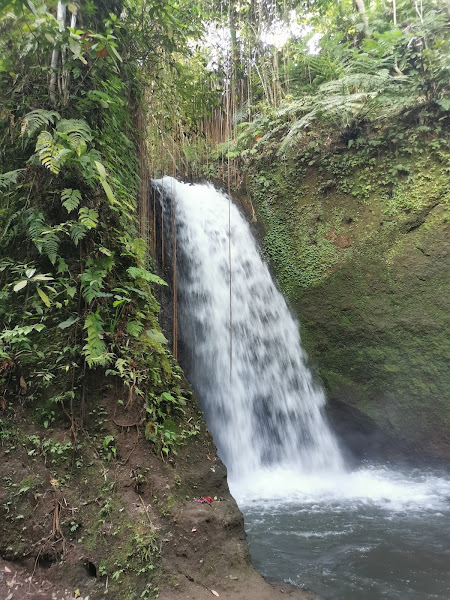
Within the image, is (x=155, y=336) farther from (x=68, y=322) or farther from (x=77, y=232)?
(x=77, y=232)

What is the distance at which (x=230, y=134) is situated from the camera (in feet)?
30.3

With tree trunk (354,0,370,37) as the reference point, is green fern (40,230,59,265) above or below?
below

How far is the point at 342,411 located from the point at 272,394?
129cm

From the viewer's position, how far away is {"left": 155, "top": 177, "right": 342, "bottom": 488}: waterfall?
627cm

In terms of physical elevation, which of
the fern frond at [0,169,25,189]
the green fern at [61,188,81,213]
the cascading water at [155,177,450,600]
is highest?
the fern frond at [0,169,25,189]

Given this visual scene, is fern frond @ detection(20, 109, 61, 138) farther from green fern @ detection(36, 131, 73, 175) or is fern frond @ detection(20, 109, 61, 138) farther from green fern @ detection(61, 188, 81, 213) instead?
green fern @ detection(61, 188, 81, 213)

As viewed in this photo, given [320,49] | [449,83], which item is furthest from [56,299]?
[320,49]

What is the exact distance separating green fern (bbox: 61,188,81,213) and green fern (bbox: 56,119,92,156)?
1.00 ft

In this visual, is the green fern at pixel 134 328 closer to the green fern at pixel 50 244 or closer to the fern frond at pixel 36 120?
the green fern at pixel 50 244

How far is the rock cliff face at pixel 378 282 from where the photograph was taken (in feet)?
20.5

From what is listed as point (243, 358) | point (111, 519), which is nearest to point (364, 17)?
point (243, 358)

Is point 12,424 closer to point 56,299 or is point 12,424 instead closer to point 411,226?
point 56,299

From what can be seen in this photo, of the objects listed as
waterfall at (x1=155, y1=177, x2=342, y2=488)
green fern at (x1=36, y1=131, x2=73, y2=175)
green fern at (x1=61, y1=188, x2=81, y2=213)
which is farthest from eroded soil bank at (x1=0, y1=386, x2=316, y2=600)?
waterfall at (x1=155, y1=177, x2=342, y2=488)

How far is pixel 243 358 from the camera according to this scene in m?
6.62
